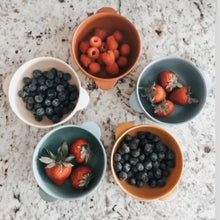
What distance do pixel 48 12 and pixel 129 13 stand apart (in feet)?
0.69

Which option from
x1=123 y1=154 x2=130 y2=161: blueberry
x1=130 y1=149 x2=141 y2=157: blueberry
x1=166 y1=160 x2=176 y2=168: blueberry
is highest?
x1=130 y1=149 x2=141 y2=157: blueberry

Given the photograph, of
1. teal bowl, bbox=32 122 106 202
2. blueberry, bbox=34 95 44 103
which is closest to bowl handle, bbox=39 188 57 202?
teal bowl, bbox=32 122 106 202

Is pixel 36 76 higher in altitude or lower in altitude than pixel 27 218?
higher

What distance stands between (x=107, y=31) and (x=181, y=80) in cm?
23

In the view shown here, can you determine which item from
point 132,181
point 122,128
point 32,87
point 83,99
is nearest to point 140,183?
point 132,181

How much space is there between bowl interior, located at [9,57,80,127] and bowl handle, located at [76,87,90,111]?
21mm

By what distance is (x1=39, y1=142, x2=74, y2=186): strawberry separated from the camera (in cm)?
85

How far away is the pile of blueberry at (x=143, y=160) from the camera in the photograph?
34.6 inches

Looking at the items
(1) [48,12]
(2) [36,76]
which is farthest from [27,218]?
(1) [48,12]

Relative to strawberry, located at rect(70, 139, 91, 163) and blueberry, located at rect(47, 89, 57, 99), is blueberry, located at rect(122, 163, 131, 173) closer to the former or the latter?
strawberry, located at rect(70, 139, 91, 163)

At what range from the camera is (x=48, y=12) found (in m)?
0.95

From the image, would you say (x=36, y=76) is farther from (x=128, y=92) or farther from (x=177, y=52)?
(x=177, y=52)

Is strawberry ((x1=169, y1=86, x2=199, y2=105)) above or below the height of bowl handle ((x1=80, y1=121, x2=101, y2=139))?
above

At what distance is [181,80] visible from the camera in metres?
0.97
